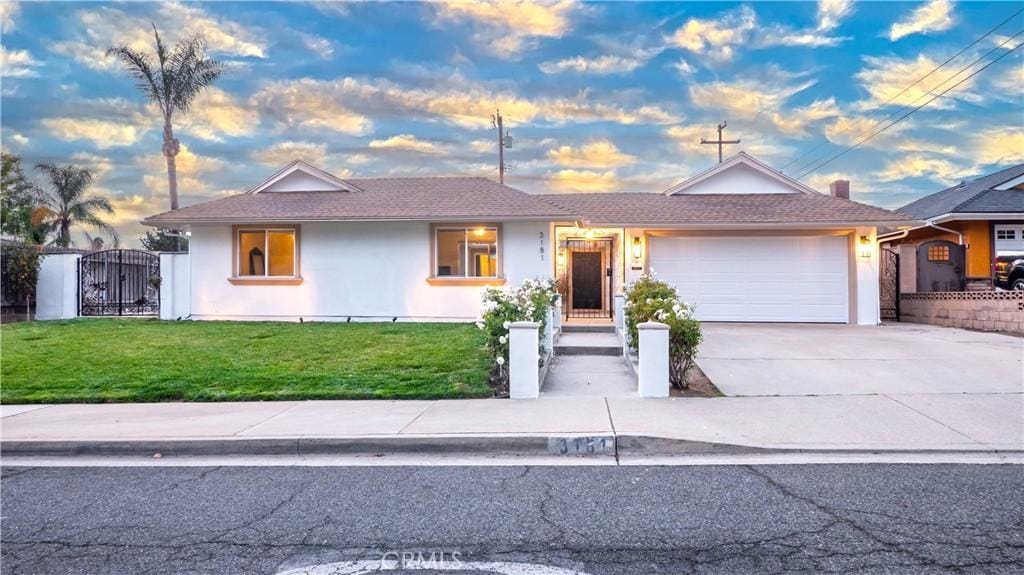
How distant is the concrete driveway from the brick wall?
76 centimetres

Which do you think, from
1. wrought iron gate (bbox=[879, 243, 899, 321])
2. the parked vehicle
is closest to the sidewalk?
wrought iron gate (bbox=[879, 243, 899, 321])

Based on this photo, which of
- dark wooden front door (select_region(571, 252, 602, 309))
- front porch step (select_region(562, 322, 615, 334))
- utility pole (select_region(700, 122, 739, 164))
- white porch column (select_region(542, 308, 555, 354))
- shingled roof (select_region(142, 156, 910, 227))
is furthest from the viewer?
utility pole (select_region(700, 122, 739, 164))

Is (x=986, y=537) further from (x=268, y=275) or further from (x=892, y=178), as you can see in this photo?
(x=892, y=178)

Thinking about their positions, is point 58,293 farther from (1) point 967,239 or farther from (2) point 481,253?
(1) point 967,239

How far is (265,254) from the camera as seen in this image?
14.9 metres

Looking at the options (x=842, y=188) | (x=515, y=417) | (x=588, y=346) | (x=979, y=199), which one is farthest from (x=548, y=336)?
(x=979, y=199)

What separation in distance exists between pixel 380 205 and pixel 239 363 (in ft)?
21.4

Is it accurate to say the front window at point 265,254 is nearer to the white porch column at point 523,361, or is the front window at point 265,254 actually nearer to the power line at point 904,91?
the white porch column at point 523,361

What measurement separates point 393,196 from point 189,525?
41.3ft

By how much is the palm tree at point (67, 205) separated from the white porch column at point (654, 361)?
3494 centimetres

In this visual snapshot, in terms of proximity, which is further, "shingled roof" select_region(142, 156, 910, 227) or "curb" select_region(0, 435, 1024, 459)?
"shingled roof" select_region(142, 156, 910, 227)

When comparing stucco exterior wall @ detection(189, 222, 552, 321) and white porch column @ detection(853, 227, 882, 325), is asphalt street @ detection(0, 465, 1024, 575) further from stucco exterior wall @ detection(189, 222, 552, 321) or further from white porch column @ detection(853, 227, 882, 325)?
white porch column @ detection(853, 227, 882, 325)

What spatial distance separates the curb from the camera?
5.21 m

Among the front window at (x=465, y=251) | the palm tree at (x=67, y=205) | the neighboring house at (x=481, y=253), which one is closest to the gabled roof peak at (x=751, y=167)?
the neighboring house at (x=481, y=253)
